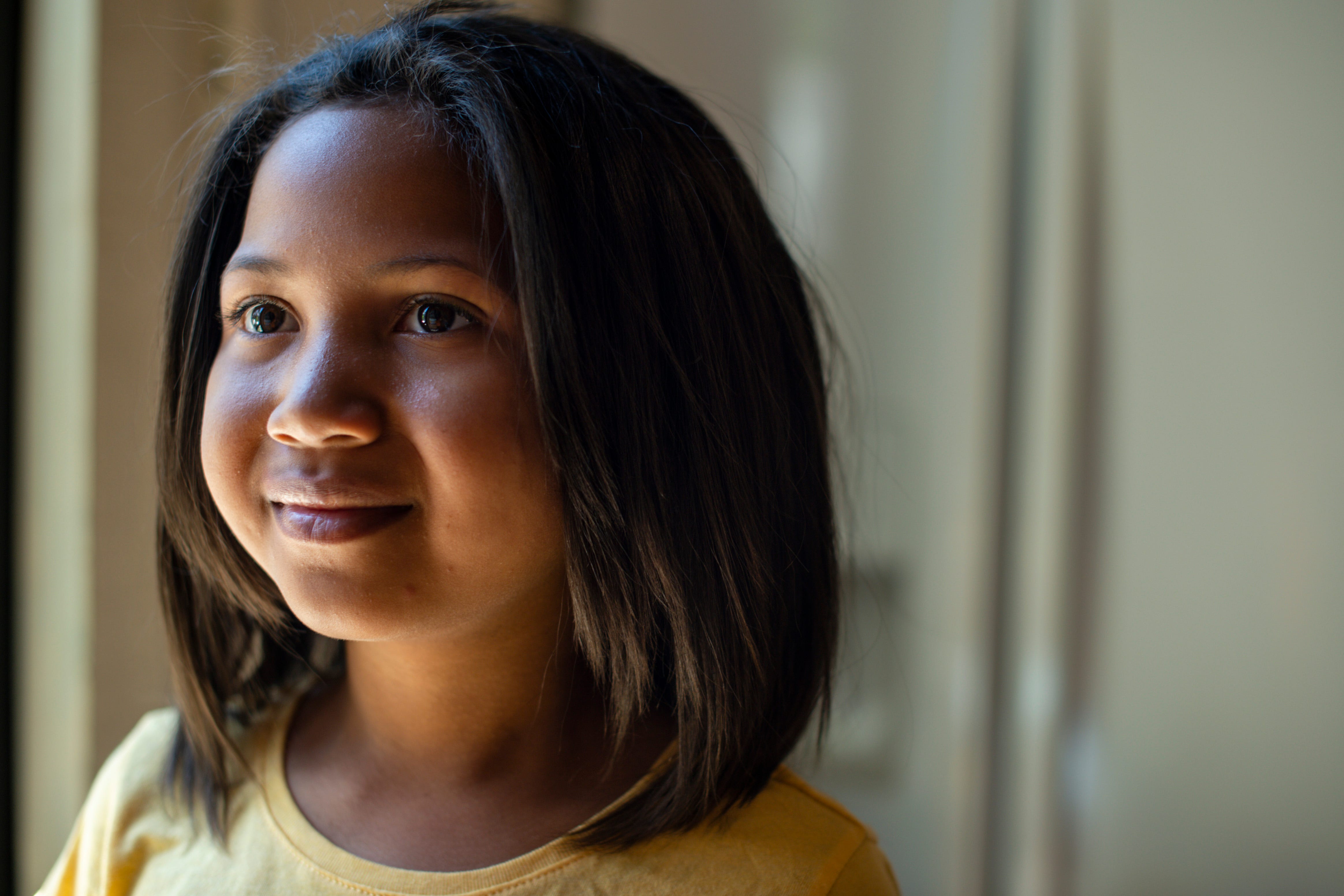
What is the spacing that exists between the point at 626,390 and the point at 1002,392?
0.71 m

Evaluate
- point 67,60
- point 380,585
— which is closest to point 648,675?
point 380,585

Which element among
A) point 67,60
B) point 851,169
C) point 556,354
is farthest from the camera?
point 851,169

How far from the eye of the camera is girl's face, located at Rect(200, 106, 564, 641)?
1.69ft

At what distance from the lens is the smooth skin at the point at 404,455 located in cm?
52

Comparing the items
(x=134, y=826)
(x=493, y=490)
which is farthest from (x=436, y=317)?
(x=134, y=826)

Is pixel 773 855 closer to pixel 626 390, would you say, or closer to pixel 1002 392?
pixel 626 390

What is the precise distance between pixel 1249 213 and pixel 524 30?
75cm

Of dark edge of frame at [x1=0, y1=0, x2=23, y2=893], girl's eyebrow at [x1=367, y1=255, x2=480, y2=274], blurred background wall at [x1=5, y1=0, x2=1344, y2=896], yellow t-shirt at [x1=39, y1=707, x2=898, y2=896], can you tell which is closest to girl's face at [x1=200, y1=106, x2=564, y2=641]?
girl's eyebrow at [x1=367, y1=255, x2=480, y2=274]

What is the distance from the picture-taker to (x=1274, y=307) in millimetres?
937

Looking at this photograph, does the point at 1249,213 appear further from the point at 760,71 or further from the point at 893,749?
the point at 893,749

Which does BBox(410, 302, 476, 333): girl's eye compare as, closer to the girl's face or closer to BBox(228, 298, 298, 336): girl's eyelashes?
the girl's face

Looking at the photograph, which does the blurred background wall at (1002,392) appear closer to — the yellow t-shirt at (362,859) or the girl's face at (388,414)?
the yellow t-shirt at (362,859)

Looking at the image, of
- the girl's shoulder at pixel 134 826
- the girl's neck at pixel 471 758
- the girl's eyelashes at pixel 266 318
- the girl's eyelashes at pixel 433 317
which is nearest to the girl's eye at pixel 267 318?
the girl's eyelashes at pixel 266 318

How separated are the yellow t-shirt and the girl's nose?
0.28 m
